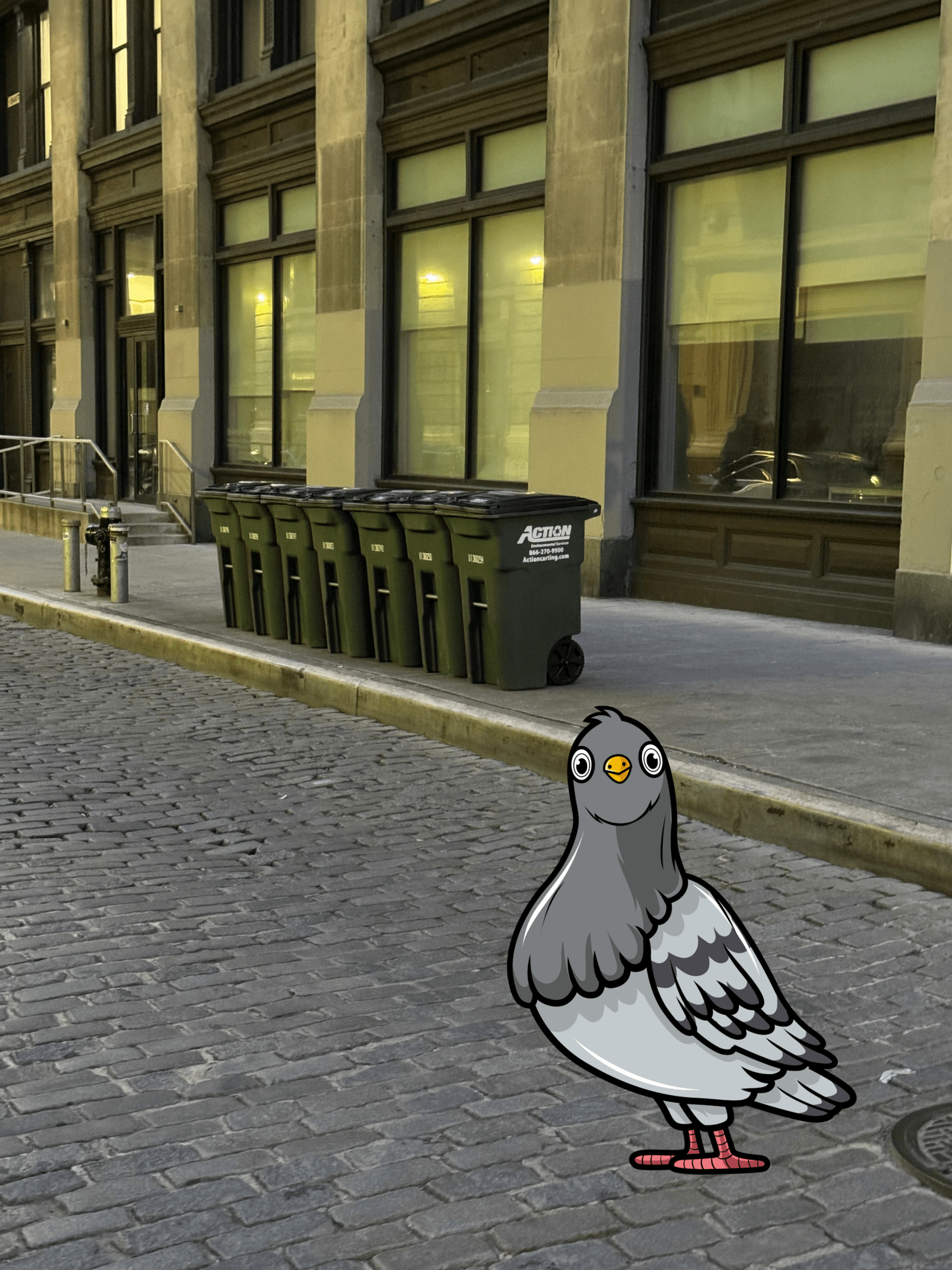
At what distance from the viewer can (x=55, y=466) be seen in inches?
920

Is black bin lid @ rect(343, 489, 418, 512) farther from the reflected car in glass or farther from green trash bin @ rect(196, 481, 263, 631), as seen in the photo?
the reflected car in glass

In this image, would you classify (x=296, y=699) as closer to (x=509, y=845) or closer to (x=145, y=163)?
(x=509, y=845)

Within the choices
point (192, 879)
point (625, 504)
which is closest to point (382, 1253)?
point (192, 879)

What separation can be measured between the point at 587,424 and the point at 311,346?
6682 mm

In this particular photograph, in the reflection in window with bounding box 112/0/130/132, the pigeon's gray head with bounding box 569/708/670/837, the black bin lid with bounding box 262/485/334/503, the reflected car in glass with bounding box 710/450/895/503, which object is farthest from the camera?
the reflection in window with bounding box 112/0/130/132

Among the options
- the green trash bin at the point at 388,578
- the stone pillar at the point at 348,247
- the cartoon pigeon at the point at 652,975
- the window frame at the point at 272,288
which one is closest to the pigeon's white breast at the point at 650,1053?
the cartoon pigeon at the point at 652,975

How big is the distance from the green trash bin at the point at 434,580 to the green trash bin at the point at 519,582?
0.14m

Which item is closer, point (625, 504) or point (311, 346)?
point (625, 504)

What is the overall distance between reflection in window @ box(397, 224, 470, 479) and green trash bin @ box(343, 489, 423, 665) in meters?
6.89

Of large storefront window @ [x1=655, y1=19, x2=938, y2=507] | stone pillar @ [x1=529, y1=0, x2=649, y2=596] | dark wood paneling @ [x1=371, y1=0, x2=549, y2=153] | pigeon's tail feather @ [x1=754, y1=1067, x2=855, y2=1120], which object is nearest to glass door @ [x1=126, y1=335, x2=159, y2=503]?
dark wood paneling @ [x1=371, y1=0, x2=549, y2=153]

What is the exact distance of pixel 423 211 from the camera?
692 inches

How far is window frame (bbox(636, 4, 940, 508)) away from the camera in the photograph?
12.1 m

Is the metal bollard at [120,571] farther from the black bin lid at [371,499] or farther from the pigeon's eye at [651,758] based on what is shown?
the pigeon's eye at [651,758]

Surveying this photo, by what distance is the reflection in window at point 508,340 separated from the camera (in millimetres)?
16109
